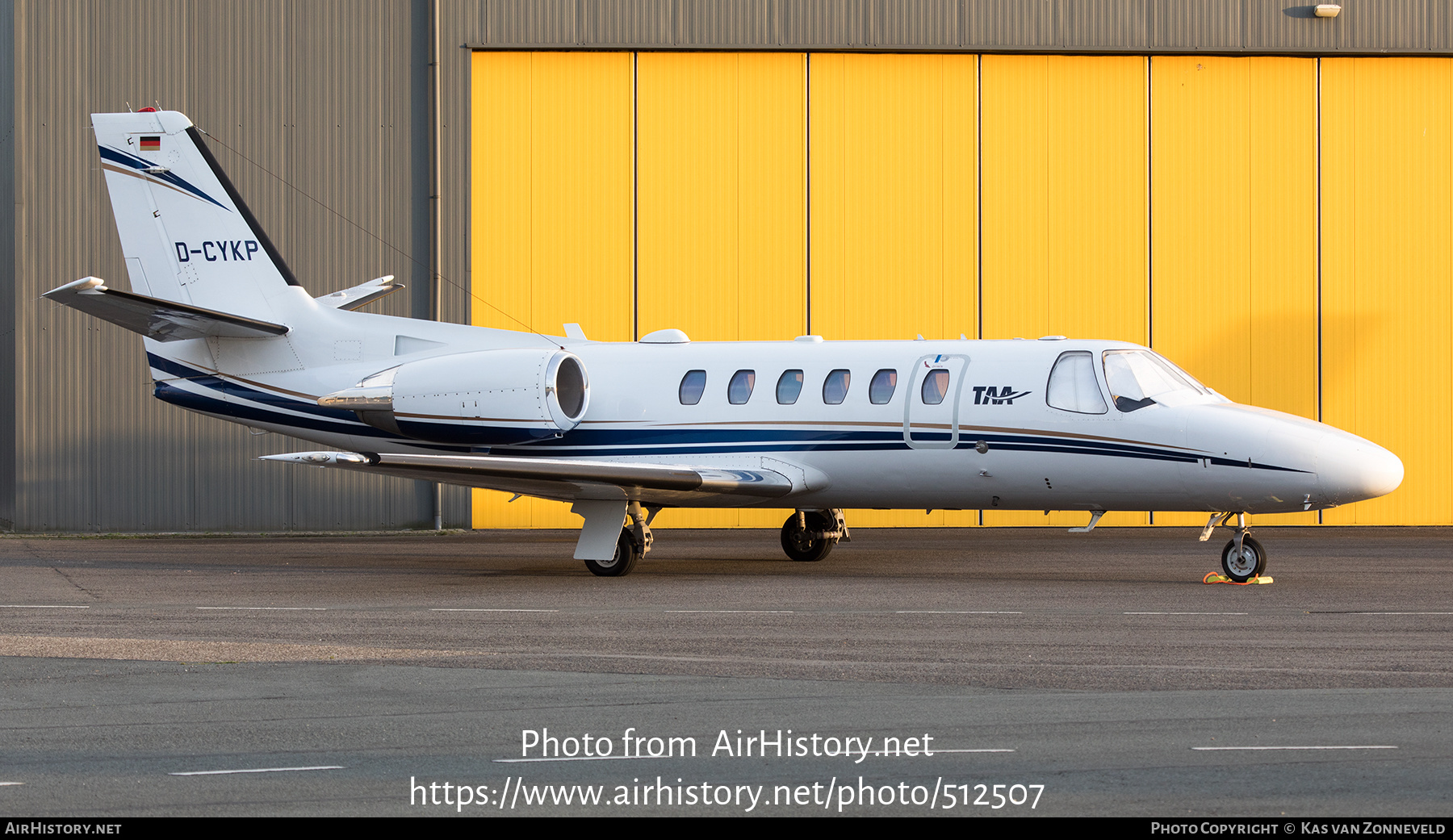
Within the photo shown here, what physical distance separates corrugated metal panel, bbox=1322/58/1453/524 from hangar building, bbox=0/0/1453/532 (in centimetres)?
6

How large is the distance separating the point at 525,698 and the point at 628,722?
99cm

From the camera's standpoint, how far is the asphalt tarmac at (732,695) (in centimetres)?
614

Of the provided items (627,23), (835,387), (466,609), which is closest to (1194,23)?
(627,23)

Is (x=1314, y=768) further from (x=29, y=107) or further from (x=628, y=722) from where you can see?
(x=29, y=107)

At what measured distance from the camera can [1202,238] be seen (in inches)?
986

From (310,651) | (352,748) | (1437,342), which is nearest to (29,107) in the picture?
(310,651)

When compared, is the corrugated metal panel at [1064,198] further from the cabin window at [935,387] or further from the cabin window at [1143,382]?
the cabin window at [1143,382]

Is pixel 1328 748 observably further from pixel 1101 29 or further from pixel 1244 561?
pixel 1101 29

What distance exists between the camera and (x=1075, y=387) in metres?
15.9

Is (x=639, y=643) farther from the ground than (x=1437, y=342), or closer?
closer

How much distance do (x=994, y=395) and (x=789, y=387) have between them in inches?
99.4

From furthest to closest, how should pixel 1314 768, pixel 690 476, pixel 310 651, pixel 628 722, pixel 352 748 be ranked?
1. pixel 690 476
2. pixel 310 651
3. pixel 628 722
4. pixel 352 748
5. pixel 1314 768

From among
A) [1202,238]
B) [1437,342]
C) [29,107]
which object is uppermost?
[29,107]

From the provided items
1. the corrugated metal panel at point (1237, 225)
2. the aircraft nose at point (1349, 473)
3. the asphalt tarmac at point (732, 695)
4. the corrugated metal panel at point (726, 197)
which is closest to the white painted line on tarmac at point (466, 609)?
the asphalt tarmac at point (732, 695)
